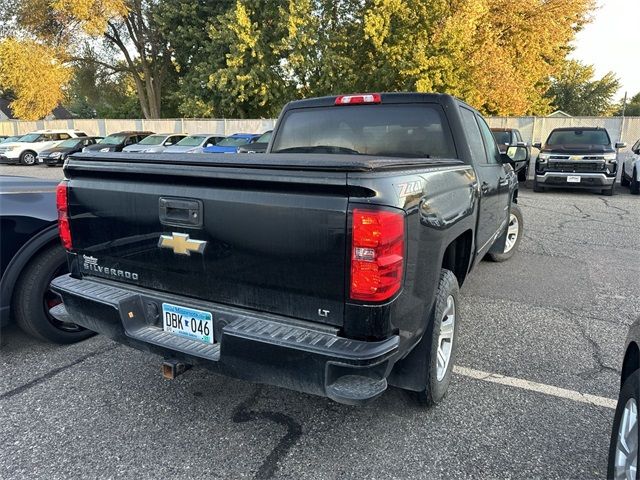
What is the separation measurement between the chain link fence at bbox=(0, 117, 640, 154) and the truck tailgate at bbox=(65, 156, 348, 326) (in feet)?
64.7

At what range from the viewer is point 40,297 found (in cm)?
365

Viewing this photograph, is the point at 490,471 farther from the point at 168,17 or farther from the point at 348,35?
the point at 168,17

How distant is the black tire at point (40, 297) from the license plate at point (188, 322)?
5.59ft

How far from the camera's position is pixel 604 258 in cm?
657

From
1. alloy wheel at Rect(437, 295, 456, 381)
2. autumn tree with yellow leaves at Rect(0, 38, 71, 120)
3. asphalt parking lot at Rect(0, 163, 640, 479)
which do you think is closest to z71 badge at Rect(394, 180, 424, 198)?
alloy wheel at Rect(437, 295, 456, 381)

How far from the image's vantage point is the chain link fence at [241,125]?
63.7 feet

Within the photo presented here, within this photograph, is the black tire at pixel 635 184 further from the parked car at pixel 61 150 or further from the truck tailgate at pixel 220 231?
the parked car at pixel 61 150

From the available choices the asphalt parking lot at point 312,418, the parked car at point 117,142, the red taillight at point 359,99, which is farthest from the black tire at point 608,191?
the parked car at point 117,142

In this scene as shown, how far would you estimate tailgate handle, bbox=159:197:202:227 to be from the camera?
93.3 inches

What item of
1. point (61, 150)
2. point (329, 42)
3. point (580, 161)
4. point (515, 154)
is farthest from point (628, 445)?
point (61, 150)

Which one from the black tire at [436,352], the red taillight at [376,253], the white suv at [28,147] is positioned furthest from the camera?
the white suv at [28,147]

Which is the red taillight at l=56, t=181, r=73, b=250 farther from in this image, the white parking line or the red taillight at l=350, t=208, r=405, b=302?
the white parking line

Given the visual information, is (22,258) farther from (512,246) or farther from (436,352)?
(512,246)

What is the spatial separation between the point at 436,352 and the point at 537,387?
104 centimetres
